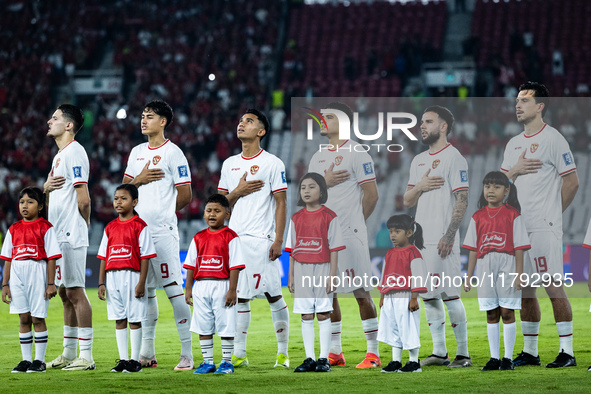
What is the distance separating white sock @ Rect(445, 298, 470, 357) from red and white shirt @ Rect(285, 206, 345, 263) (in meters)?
1.22

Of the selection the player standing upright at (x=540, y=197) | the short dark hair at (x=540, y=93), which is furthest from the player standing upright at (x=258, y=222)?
the short dark hair at (x=540, y=93)

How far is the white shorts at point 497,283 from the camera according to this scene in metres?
7.30

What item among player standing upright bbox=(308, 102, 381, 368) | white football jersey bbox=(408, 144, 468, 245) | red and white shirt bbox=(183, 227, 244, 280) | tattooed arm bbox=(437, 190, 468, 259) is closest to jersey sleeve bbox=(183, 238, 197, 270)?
red and white shirt bbox=(183, 227, 244, 280)

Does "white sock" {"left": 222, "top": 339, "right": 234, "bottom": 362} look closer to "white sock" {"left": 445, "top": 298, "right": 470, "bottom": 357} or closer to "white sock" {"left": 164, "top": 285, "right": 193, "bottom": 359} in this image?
"white sock" {"left": 164, "top": 285, "right": 193, "bottom": 359}

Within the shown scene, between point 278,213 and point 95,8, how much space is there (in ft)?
80.9

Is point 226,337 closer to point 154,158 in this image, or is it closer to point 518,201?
point 154,158

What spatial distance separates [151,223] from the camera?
784 cm

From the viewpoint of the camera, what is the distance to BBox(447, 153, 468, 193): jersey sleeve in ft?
25.9

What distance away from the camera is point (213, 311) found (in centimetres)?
734

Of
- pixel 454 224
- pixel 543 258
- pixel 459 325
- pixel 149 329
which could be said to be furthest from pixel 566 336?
pixel 149 329

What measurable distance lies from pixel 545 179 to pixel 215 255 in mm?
3153

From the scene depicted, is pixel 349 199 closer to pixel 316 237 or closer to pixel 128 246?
pixel 316 237

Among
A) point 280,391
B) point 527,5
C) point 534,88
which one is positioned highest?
point 527,5

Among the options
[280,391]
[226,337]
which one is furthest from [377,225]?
[280,391]
